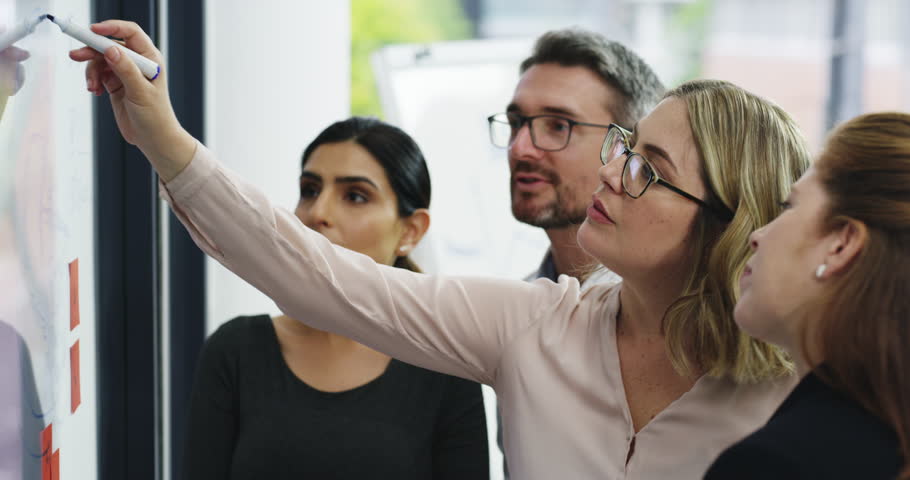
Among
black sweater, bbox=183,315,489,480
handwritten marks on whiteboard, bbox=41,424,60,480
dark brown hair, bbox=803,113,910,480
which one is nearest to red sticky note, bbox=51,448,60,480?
handwritten marks on whiteboard, bbox=41,424,60,480

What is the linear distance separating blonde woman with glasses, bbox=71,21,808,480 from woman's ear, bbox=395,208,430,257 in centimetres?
40

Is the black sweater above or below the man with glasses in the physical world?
below

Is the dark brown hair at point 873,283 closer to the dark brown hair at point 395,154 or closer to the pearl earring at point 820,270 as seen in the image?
the pearl earring at point 820,270

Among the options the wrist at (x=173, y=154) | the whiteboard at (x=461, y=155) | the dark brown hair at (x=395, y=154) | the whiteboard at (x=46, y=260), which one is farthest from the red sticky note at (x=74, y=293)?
the whiteboard at (x=461, y=155)

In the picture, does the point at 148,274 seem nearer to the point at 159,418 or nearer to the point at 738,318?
the point at 159,418

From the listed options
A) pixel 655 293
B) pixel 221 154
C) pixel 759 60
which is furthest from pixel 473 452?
pixel 759 60

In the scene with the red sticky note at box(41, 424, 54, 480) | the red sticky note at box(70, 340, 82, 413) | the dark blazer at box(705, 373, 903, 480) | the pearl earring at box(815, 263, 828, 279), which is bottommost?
the red sticky note at box(41, 424, 54, 480)

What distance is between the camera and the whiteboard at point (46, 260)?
1.04 meters

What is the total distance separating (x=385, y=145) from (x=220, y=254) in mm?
581

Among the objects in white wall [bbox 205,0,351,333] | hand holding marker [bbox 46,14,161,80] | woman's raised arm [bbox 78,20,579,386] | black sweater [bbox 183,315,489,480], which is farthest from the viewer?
white wall [bbox 205,0,351,333]

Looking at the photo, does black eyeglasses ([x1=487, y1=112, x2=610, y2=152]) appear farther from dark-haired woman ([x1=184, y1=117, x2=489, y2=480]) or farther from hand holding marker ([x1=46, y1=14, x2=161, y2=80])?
hand holding marker ([x1=46, y1=14, x2=161, y2=80])

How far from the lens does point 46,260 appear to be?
117cm

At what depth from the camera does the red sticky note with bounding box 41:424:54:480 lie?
1.16 meters

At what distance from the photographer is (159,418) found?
171cm
